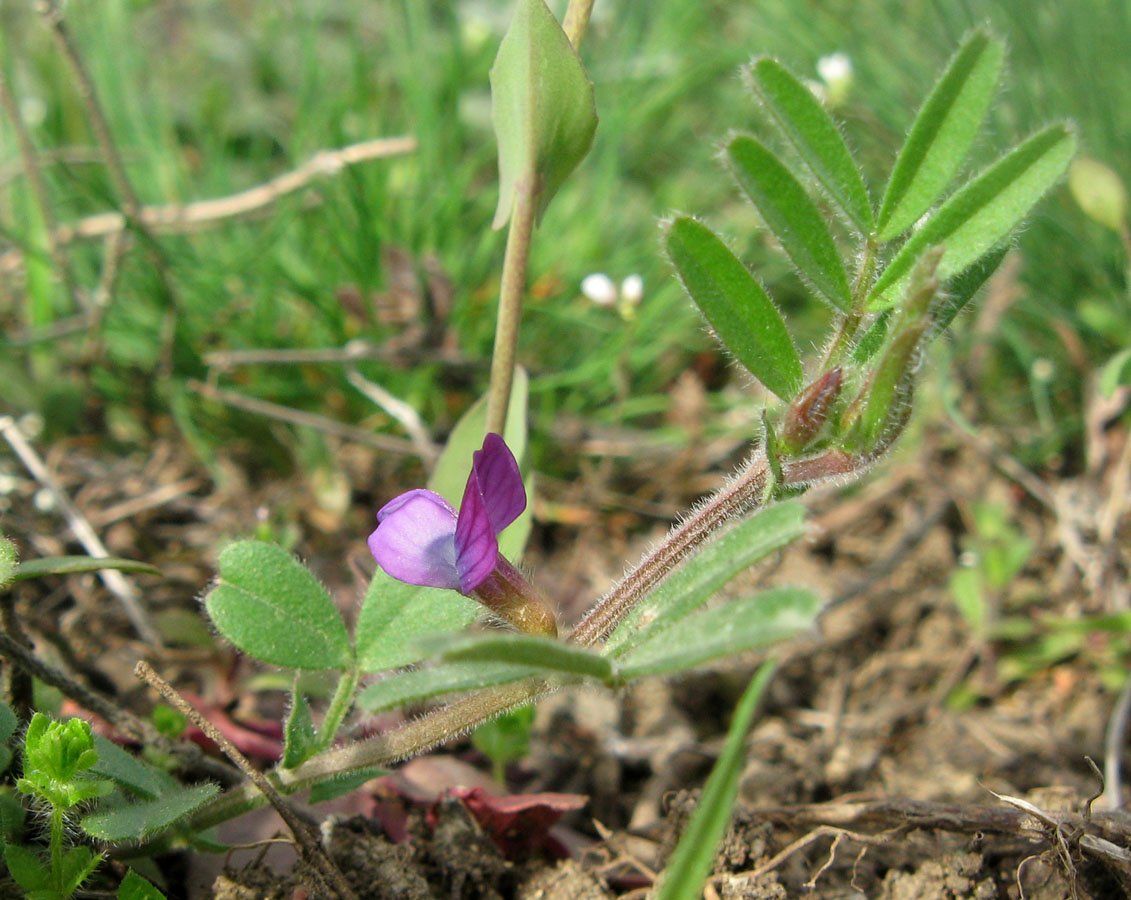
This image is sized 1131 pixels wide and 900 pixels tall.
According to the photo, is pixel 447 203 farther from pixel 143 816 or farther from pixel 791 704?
pixel 143 816

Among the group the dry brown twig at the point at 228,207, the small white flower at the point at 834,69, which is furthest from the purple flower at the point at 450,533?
the small white flower at the point at 834,69

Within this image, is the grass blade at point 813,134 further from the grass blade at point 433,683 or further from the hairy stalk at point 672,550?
the grass blade at point 433,683

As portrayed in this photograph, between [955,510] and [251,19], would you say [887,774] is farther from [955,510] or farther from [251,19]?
[251,19]

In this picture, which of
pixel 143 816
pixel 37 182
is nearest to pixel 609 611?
pixel 143 816

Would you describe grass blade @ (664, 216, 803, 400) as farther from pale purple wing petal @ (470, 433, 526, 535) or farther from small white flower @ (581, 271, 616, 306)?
small white flower @ (581, 271, 616, 306)

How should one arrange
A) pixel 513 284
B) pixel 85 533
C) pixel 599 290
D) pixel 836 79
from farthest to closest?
pixel 836 79 < pixel 599 290 < pixel 85 533 < pixel 513 284

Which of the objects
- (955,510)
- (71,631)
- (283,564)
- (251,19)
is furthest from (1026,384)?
(251,19)

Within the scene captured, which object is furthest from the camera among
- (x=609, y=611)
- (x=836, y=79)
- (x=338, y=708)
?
(x=836, y=79)
